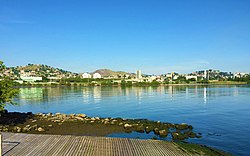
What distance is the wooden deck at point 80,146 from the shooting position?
51.3 feet

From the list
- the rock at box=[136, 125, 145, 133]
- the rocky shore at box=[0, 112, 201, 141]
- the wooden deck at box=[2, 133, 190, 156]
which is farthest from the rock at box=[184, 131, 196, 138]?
the wooden deck at box=[2, 133, 190, 156]

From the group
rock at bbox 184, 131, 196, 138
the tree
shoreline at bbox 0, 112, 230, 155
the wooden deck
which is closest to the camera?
the wooden deck

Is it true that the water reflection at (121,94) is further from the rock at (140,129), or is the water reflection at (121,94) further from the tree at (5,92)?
the tree at (5,92)

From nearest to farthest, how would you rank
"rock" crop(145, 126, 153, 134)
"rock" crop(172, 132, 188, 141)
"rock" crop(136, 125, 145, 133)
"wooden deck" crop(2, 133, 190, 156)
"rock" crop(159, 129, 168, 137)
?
"wooden deck" crop(2, 133, 190, 156) → "rock" crop(172, 132, 188, 141) → "rock" crop(159, 129, 168, 137) → "rock" crop(145, 126, 153, 134) → "rock" crop(136, 125, 145, 133)

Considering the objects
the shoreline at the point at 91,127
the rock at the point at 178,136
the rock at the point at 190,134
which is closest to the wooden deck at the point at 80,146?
the rock at the point at 178,136

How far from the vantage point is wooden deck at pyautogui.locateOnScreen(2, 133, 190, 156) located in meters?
15.6

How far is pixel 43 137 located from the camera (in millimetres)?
19234

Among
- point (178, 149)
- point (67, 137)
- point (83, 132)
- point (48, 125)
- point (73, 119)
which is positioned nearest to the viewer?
point (178, 149)

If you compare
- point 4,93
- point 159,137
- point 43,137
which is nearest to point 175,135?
point 159,137

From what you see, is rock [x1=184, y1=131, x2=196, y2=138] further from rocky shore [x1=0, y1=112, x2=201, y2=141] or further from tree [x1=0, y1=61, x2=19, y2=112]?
tree [x1=0, y1=61, x2=19, y2=112]

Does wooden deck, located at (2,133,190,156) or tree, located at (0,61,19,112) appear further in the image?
tree, located at (0,61,19,112)

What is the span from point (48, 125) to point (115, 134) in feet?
32.2

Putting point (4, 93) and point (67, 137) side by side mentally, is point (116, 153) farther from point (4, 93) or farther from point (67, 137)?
point (4, 93)

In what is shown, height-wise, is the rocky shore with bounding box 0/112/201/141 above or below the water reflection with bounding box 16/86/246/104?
below
